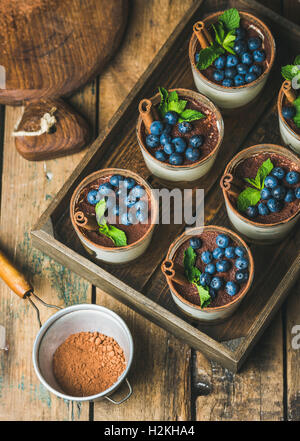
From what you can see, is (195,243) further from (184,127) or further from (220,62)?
(220,62)

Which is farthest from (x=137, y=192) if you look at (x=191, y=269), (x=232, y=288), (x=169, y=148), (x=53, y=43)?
(x=53, y=43)

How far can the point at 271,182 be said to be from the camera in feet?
5.36

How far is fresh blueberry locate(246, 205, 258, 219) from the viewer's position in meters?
1.64

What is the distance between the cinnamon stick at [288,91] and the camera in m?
1.67

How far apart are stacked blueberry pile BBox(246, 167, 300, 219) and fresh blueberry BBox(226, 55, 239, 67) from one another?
0.32m

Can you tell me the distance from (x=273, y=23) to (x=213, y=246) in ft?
2.23

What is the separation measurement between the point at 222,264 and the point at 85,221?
360mm

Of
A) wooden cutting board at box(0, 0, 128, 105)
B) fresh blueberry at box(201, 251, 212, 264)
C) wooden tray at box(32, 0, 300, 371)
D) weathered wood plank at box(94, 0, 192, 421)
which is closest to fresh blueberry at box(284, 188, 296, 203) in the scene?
wooden tray at box(32, 0, 300, 371)

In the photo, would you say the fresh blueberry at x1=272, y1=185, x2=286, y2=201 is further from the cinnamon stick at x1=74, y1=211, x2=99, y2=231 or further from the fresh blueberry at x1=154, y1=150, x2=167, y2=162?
the cinnamon stick at x1=74, y1=211, x2=99, y2=231

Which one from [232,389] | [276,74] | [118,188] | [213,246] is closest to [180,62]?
[276,74]

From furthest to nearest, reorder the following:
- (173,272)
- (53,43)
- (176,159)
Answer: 1. (53,43)
2. (176,159)
3. (173,272)

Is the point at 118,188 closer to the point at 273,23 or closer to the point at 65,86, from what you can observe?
the point at 65,86

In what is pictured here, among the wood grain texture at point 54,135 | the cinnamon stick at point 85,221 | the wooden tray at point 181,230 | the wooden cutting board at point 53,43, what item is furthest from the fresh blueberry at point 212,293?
the wooden cutting board at point 53,43

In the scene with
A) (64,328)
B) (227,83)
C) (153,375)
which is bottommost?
(153,375)
